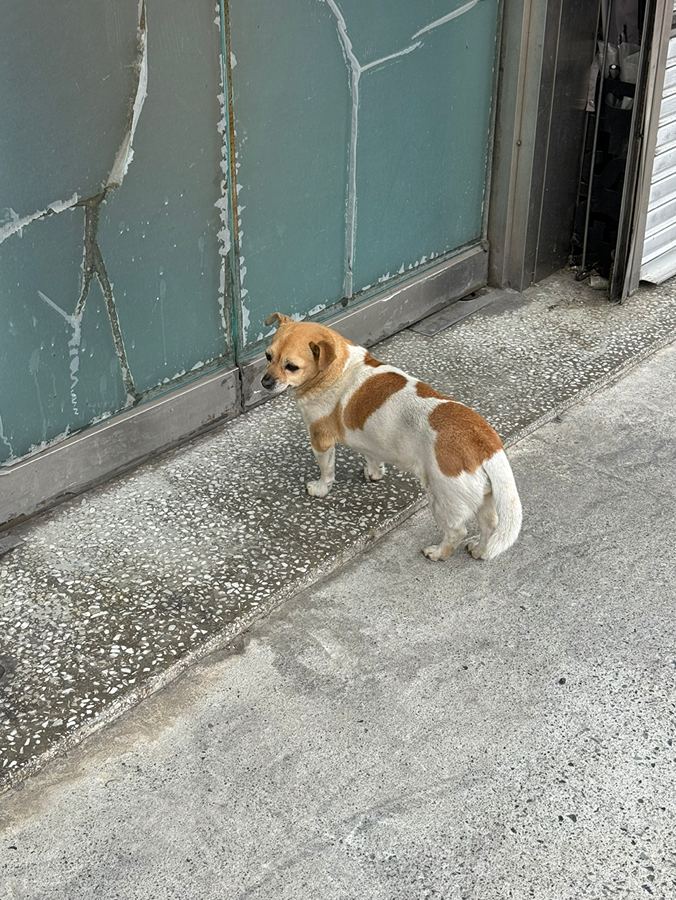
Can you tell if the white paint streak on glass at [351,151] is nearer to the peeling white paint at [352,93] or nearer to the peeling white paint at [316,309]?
the peeling white paint at [352,93]

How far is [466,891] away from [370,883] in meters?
0.24

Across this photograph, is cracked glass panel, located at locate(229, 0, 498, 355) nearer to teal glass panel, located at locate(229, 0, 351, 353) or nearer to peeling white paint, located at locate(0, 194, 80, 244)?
teal glass panel, located at locate(229, 0, 351, 353)

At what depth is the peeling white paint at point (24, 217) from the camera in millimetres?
3236

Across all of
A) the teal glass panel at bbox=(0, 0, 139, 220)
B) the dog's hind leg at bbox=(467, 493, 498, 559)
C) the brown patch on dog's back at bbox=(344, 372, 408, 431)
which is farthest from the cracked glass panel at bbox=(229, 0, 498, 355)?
the dog's hind leg at bbox=(467, 493, 498, 559)

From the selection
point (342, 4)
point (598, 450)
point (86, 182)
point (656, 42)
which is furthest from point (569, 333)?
point (86, 182)

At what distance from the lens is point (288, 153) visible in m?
4.05

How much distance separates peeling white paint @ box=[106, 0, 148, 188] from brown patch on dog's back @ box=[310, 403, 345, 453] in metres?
1.13

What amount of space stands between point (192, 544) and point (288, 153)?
1.71 m

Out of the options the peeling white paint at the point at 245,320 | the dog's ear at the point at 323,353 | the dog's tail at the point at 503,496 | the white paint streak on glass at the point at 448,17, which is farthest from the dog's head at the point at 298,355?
the white paint streak on glass at the point at 448,17

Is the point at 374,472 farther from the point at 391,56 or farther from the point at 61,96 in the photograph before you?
the point at 391,56

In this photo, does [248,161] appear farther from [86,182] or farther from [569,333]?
[569,333]

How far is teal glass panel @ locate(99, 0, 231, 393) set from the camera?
11.5 feet

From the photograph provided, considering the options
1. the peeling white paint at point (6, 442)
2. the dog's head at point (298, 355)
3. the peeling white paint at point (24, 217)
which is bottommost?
the peeling white paint at point (6, 442)

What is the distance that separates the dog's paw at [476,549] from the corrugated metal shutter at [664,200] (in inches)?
101
